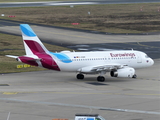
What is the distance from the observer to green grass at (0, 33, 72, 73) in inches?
2726

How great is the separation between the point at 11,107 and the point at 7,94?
707cm

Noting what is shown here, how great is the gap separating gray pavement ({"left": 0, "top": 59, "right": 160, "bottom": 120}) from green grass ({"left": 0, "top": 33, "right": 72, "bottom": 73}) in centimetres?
462

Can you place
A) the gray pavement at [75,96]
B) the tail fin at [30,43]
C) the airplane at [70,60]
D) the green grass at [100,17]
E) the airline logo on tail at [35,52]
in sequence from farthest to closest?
the green grass at [100,17] < the tail fin at [30,43] < the airplane at [70,60] < the airline logo on tail at [35,52] < the gray pavement at [75,96]

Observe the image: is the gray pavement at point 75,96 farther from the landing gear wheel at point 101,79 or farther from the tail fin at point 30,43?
the tail fin at point 30,43

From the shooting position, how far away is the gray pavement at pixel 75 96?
3866 cm

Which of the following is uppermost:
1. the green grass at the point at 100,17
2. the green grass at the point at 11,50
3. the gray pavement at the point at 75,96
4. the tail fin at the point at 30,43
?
the green grass at the point at 100,17

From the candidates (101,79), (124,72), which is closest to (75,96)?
(101,79)

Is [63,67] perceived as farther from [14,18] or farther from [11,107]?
[14,18]

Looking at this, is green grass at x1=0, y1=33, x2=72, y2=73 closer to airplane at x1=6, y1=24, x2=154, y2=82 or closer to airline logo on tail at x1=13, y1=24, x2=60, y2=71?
airline logo on tail at x1=13, y1=24, x2=60, y2=71

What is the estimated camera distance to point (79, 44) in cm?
9856

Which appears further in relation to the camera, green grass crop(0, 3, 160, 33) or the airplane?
green grass crop(0, 3, 160, 33)

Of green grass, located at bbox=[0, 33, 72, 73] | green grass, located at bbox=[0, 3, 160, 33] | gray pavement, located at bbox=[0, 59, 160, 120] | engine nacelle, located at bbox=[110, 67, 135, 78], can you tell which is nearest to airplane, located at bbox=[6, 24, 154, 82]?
engine nacelle, located at bbox=[110, 67, 135, 78]

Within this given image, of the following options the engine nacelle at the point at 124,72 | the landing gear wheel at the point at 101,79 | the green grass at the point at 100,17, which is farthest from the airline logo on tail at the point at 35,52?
the green grass at the point at 100,17

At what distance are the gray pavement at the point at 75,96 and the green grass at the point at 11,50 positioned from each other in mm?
4615
